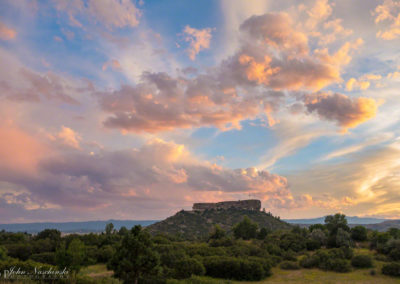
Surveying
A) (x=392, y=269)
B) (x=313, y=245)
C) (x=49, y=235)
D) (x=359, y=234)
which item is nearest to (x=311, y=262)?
(x=392, y=269)

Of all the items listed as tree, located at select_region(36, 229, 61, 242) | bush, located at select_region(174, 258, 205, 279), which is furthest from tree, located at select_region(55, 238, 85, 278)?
tree, located at select_region(36, 229, 61, 242)

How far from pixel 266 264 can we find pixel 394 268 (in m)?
18.0

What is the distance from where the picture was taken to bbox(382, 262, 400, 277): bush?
41031 millimetres

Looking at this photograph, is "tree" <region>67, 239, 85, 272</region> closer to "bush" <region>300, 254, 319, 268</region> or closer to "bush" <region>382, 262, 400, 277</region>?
"bush" <region>300, 254, 319, 268</region>

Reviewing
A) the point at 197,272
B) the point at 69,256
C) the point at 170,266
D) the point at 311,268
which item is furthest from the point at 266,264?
the point at 69,256

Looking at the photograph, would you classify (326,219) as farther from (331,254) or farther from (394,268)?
(394,268)

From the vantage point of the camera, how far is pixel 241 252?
54.2 metres

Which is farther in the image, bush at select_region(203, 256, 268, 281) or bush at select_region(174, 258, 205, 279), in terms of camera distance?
bush at select_region(203, 256, 268, 281)

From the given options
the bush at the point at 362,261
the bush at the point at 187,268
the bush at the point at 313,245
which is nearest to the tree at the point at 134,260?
the bush at the point at 187,268

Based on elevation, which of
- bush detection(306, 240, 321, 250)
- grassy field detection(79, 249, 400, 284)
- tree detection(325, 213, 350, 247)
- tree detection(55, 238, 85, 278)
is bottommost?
grassy field detection(79, 249, 400, 284)

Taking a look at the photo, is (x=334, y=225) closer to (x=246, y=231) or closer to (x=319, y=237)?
(x=319, y=237)

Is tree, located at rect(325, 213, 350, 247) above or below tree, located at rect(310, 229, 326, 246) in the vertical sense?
above

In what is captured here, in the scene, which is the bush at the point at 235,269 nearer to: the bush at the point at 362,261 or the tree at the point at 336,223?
the bush at the point at 362,261

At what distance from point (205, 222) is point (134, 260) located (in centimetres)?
14350
